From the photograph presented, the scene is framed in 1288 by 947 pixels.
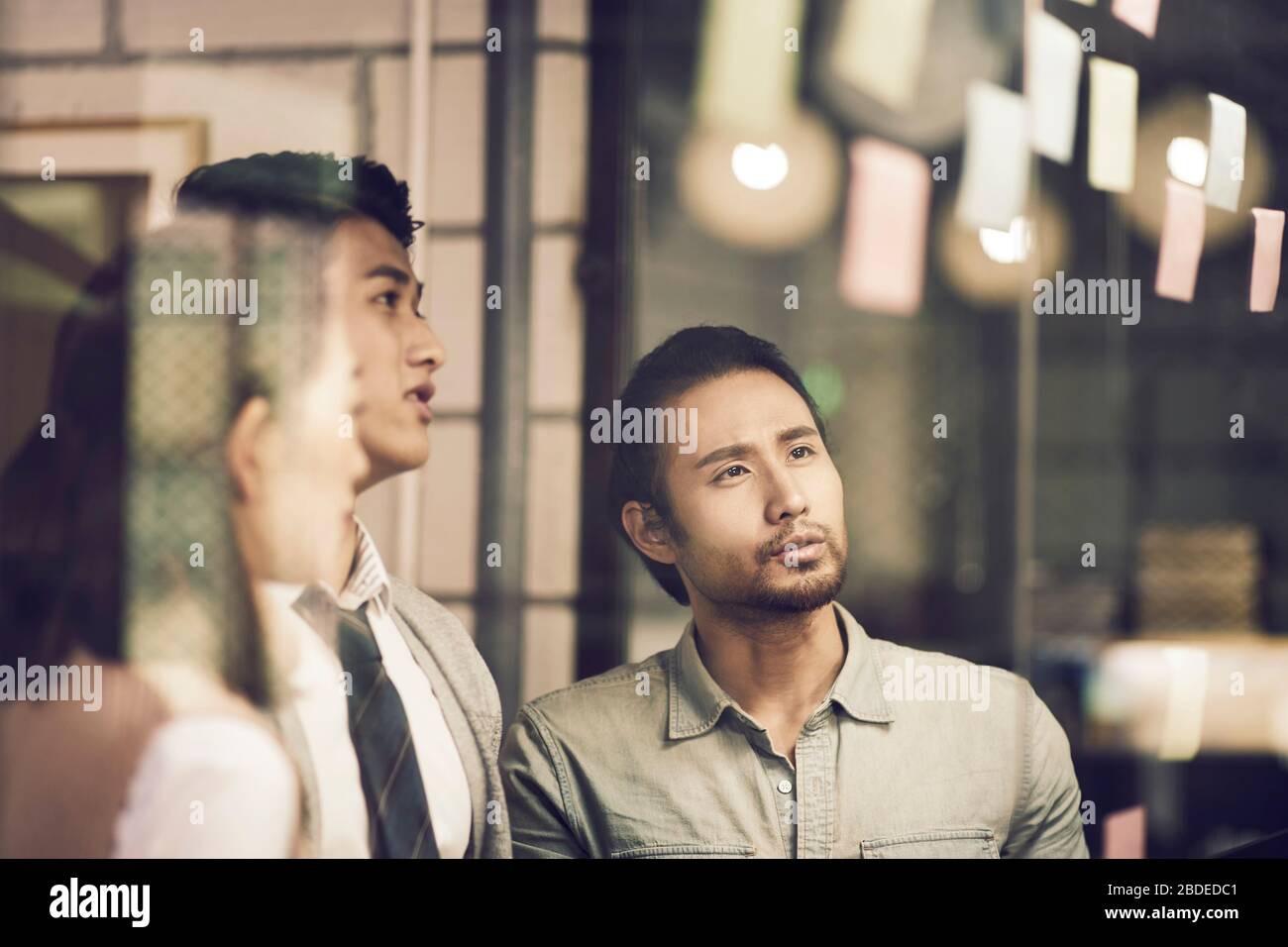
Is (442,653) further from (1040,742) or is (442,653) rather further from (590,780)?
(1040,742)

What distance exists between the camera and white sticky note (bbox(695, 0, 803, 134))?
2916 millimetres

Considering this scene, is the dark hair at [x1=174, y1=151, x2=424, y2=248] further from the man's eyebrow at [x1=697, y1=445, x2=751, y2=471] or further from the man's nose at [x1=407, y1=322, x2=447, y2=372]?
the man's eyebrow at [x1=697, y1=445, x2=751, y2=471]

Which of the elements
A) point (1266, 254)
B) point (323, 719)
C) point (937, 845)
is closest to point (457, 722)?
point (323, 719)

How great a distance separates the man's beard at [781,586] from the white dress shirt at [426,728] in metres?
0.65

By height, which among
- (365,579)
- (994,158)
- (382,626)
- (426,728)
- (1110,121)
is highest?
(1110,121)

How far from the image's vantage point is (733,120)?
2.92 m

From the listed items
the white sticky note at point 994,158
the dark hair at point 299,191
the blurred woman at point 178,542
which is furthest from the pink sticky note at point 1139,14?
the blurred woman at point 178,542

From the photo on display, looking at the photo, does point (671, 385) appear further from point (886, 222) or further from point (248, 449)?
point (248, 449)

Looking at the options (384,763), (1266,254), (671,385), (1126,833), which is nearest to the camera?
(384,763)

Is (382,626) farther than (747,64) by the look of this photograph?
No

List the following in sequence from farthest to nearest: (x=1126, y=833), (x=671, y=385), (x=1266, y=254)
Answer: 1. (x=1266, y=254)
2. (x=1126, y=833)
3. (x=671, y=385)

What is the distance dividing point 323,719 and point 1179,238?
7.64ft

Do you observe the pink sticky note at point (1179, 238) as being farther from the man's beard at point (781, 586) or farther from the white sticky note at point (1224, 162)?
the man's beard at point (781, 586)

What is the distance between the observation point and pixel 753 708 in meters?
2.80
